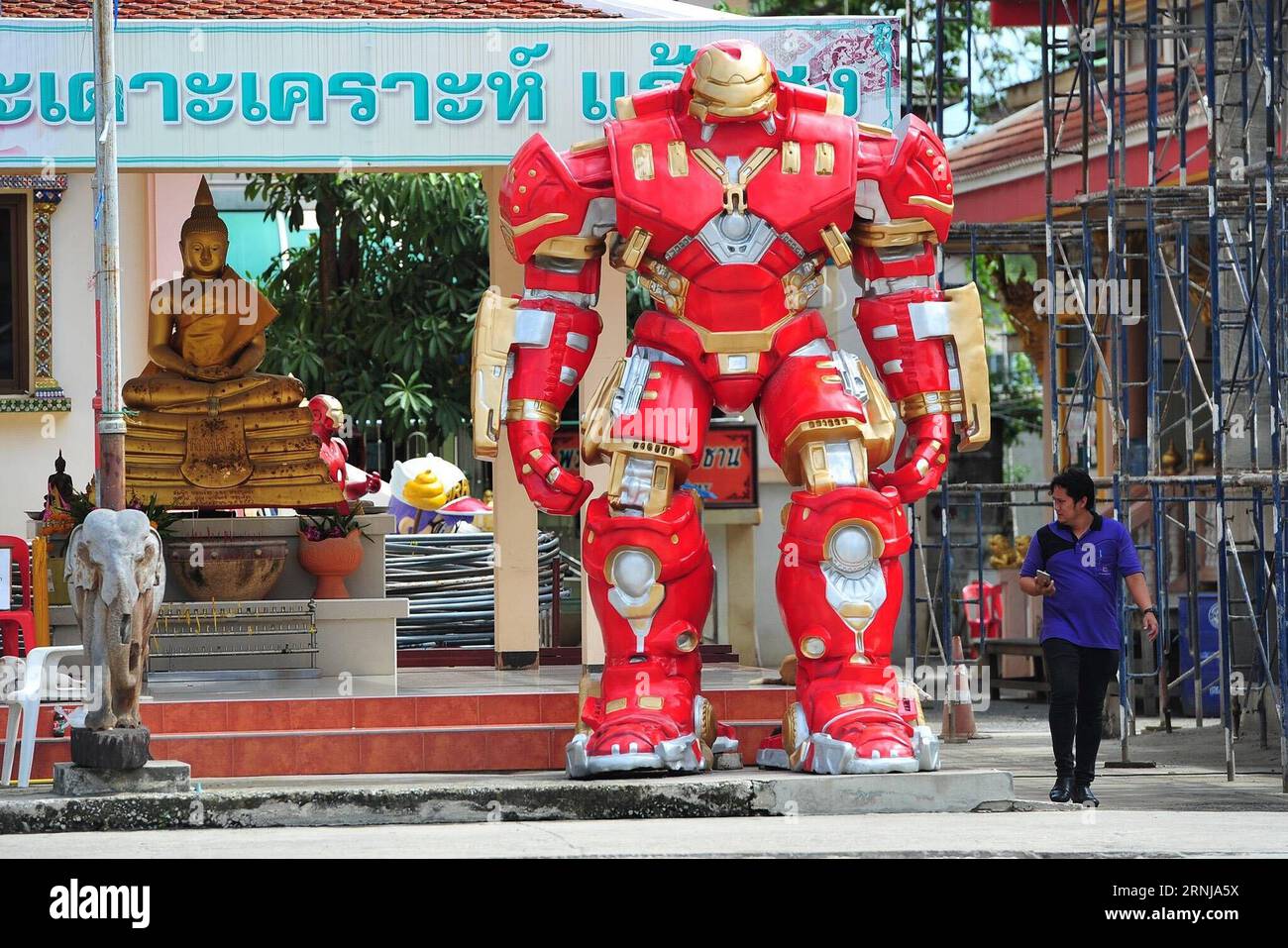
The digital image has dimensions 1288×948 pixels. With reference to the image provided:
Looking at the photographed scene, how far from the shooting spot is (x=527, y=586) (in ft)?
38.1

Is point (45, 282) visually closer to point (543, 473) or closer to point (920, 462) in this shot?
point (543, 473)

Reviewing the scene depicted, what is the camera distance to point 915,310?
876 cm

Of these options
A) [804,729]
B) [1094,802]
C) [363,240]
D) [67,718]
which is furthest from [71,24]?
[363,240]

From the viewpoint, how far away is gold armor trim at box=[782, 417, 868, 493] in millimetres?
8414

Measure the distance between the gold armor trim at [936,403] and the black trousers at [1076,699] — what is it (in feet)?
3.23

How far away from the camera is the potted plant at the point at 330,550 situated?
36.2 ft

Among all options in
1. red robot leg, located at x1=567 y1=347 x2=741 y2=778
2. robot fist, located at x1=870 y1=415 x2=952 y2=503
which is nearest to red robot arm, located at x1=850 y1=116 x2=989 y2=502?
robot fist, located at x1=870 y1=415 x2=952 y2=503

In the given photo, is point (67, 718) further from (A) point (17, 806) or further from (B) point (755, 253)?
(B) point (755, 253)

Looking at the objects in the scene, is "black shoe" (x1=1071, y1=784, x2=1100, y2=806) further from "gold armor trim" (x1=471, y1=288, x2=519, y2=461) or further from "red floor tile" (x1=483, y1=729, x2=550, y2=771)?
"gold armor trim" (x1=471, y1=288, x2=519, y2=461)

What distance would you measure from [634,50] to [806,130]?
86.7 inches

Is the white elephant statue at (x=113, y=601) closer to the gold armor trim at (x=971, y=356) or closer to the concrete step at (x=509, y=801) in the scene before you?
the concrete step at (x=509, y=801)

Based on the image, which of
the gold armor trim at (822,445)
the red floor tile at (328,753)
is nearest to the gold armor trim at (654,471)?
the gold armor trim at (822,445)

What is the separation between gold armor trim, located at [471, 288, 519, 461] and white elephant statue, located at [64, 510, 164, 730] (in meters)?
1.33

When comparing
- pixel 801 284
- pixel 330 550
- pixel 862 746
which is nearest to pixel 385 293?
pixel 330 550
